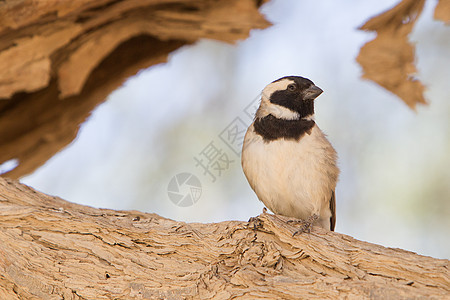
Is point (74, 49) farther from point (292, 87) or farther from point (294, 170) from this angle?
point (294, 170)

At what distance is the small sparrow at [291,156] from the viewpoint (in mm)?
4305

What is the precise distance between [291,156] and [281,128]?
26cm

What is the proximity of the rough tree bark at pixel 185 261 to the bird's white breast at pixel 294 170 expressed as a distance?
0.71 meters

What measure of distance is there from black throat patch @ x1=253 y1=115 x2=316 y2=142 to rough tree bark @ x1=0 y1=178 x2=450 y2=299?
91 cm

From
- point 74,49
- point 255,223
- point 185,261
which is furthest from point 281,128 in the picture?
point 74,49

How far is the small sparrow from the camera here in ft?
14.1

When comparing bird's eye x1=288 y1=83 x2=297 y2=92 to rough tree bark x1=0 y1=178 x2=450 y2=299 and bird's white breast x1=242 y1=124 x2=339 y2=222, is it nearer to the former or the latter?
bird's white breast x1=242 y1=124 x2=339 y2=222

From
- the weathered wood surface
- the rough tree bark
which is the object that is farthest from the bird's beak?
the rough tree bark

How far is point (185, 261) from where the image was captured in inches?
141

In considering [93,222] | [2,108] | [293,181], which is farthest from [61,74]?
[293,181]

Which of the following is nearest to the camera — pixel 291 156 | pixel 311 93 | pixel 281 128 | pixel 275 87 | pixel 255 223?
pixel 255 223

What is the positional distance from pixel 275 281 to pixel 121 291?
3.08ft

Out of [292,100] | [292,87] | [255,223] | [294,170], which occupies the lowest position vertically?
[255,223]

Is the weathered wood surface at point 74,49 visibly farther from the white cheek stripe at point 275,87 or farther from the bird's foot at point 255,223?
the bird's foot at point 255,223
